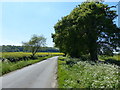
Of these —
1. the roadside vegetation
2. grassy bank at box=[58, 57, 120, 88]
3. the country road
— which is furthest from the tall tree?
grassy bank at box=[58, 57, 120, 88]

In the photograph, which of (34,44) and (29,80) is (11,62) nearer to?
(29,80)

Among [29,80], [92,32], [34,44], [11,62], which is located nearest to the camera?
[29,80]

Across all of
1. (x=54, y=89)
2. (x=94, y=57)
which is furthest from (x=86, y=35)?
(x=54, y=89)

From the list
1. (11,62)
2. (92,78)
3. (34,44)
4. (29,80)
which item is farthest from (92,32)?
(34,44)

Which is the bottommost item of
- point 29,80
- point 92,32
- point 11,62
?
point 29,80

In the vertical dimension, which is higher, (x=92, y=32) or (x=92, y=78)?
(x=92, y=32)

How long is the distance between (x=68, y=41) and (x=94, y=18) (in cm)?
681

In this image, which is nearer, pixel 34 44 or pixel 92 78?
pixel 92 78

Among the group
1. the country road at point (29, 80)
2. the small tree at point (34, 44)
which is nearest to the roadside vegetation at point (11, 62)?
the country road at point (29, 80)

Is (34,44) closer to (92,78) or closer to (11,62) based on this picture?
(11,62)

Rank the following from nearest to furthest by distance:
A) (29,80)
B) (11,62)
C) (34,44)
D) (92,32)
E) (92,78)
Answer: (92,78) → (29,80) → (92,32) → (11,62) → (34,44)

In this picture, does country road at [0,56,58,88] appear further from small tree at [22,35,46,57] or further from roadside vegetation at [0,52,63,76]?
small tree at [22,35,46,57]

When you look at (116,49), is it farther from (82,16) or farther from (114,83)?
(114,83)

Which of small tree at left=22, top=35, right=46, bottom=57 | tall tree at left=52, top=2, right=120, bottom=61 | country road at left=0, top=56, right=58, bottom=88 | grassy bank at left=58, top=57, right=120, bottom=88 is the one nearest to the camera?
grassy bank at left=58, top=57, right=120, bottom=88
